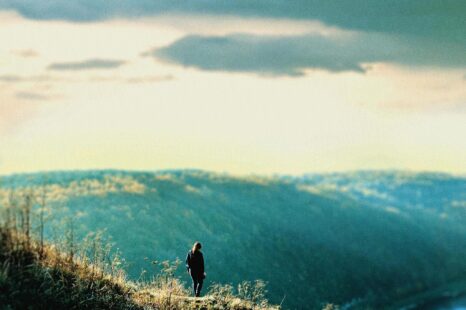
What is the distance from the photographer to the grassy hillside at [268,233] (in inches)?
2911

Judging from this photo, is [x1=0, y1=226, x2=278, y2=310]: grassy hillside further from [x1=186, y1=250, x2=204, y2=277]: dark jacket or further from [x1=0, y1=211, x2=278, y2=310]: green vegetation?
[x1=186, y1=250, x2=204, y2=277]: dark jacket

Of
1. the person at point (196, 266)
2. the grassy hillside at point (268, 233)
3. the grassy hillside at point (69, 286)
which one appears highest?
the grassy hillside at point (69, 286)

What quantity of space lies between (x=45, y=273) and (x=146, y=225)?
64.1 meters

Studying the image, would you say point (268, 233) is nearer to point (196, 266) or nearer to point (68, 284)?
point (196, 266)

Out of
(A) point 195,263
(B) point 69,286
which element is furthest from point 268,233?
(B) point 69,286

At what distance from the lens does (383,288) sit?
106 metres

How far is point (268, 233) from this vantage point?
4075 inches

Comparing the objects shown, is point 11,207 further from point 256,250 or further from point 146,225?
point 256,250

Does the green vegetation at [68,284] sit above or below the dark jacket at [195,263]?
above

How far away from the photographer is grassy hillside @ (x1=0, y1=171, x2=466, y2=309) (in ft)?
243

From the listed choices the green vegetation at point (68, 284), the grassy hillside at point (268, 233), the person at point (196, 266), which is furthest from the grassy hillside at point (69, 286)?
the grassy hillside at point (268, 233)

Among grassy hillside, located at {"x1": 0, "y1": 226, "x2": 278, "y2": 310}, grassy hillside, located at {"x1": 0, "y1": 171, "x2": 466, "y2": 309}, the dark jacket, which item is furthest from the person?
grassy hillside, located at {"x1": 0, "y1": 171, "x2": 466, "y2": 309}

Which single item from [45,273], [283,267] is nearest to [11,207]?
[45,273]

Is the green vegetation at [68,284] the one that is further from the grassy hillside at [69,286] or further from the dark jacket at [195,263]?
the dark jacket at [195,263]
